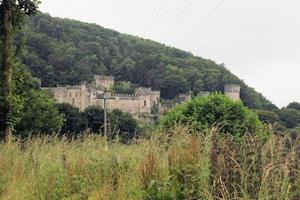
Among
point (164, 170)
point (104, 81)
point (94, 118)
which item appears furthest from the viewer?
point (104, 81)

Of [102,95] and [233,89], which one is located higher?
[233,89]

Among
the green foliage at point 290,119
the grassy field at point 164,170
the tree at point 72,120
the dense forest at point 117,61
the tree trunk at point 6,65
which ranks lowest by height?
the tree at point 72,120

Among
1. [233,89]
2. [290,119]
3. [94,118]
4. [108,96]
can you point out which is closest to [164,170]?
[290,119]

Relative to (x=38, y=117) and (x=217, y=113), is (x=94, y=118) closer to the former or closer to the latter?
(x=38, y=117)

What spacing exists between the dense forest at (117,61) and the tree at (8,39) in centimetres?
8950

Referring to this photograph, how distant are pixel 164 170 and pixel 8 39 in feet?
27.5

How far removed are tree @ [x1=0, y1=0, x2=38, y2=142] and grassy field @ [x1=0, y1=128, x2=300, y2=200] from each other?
14.1ft

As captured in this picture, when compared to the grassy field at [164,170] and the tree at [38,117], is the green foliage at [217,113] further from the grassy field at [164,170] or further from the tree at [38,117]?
the tree at [38,117]

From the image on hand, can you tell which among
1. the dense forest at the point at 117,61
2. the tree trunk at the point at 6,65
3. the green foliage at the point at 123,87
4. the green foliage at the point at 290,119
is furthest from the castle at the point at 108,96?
the tree trunk at the point at 6,65

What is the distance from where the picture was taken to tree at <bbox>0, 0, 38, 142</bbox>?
11.9 metres

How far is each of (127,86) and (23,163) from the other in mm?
113400

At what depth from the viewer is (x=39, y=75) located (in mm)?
103000

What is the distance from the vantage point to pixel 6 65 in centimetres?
1218

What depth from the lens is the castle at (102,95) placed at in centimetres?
9788
